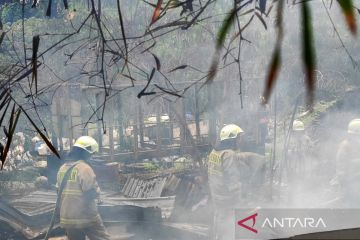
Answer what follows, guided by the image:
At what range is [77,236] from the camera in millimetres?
6379

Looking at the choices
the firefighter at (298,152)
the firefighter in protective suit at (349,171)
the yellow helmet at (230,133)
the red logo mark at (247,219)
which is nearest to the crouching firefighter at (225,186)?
the yellow helmet at (230,133)

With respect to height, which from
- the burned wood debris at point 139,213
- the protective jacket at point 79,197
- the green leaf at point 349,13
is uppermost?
the green leaf at point 349,13

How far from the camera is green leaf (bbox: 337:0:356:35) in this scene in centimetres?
83

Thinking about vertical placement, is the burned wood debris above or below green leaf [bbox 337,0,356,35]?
below

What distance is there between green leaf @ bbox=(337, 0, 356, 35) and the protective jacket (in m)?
5.58

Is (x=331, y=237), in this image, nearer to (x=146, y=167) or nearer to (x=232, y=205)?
(x=232, y=205)

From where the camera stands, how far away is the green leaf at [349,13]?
2.71ft

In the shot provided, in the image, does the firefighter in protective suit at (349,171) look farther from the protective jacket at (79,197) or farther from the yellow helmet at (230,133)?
the protective jacket at (79,197)

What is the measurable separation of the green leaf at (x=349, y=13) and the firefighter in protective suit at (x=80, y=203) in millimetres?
5577

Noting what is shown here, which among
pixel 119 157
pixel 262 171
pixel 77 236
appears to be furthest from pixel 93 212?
pixel 119 157

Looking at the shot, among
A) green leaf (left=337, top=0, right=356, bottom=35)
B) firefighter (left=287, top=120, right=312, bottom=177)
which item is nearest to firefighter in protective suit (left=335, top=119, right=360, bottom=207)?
firefighter (left=287, top=120, right=312, bottom=177)

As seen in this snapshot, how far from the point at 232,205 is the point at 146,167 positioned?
13.8 ft
